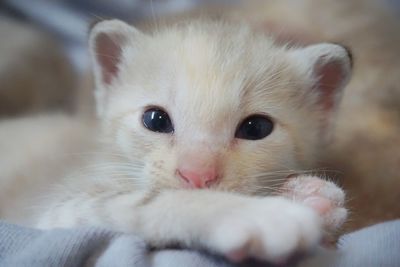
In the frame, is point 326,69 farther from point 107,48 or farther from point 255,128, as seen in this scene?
point 107,48

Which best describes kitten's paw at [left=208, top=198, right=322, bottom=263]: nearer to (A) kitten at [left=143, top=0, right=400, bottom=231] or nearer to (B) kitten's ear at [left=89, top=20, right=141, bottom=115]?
(A) kitten at [left=143, top=0, right=400, bottom=231]

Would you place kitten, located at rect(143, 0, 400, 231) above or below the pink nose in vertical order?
above

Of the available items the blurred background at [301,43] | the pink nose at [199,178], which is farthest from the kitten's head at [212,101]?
the blurred background at [301,43]

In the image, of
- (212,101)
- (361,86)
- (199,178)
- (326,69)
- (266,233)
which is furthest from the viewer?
(361,86)

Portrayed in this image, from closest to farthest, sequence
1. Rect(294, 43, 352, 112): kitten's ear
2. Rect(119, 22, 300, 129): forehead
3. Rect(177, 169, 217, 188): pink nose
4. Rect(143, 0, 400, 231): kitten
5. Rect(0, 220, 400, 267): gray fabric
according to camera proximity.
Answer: Rect(0, 220, 400, 267): gray fabric → Rect(177, 169, 217, 188): pink nose → Rect(119, 22, 300, 129): forehead → Rect(294, 43, 352, 112): kitten's ear → Rect(143, 0, 400, 231): kitten

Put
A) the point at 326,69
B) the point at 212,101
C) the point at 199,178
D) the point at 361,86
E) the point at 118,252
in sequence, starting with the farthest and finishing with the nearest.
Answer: the point at 361,86, the point at 326,69, the point at 212,101, the point at 199,178, the point at 118,252

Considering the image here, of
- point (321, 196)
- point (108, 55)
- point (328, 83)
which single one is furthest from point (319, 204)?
point (108, 55)

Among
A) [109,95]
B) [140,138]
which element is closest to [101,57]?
[109,95]

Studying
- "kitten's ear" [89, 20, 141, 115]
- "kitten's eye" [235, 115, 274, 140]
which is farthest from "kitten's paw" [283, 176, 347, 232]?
"kitten's ear" [89, 20, 141, 115]
